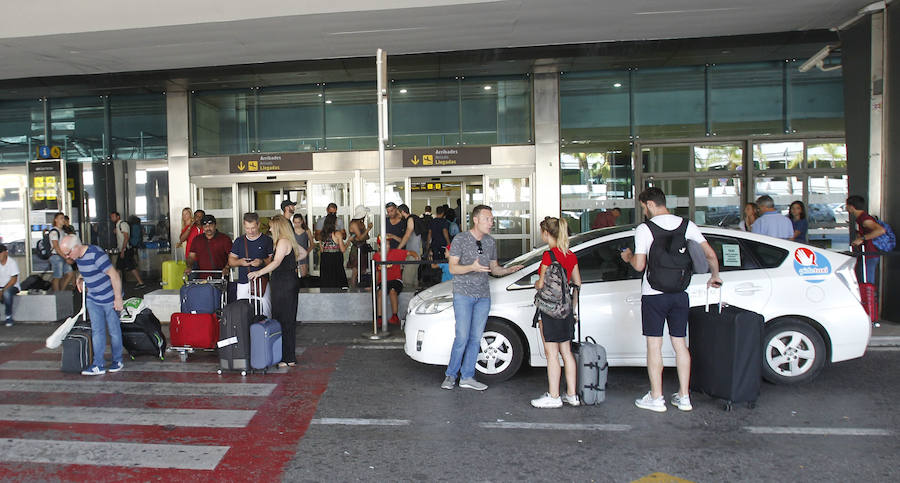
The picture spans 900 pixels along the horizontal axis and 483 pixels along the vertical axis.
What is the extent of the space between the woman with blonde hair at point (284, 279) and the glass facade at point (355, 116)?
848cm

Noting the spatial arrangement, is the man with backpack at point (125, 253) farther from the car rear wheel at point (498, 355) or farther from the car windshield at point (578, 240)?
the car rear wheel at point (498, 355)

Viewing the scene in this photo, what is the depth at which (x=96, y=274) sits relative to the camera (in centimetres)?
712

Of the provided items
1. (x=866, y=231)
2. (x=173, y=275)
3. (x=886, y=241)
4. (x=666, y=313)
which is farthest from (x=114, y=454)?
(x=886, y=241)

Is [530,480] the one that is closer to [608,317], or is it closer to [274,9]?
[608,317]

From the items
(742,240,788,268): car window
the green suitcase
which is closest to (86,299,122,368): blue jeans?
the green suitcase

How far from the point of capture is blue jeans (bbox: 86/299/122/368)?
7.21 metres

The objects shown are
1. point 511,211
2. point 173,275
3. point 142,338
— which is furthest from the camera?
point 511,211

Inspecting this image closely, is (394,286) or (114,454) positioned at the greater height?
(394,286)

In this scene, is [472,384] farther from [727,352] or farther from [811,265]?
[811,265]

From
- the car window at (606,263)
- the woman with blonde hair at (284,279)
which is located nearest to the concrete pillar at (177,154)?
the woman with blonde hair at (284,279)

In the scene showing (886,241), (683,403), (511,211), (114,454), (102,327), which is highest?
(511,211)

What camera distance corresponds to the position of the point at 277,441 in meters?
4.98

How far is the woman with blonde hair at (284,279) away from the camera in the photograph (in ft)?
23.3

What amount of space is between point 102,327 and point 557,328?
5220 mm
